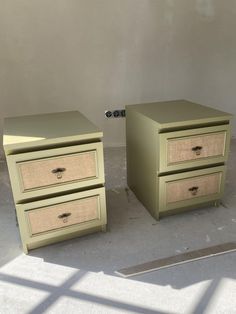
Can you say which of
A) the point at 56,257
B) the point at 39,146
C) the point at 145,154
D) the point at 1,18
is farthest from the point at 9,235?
the point at 1,18

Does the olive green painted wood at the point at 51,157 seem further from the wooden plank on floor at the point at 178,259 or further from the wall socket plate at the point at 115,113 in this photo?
the wall socket plate at the point at 115,113

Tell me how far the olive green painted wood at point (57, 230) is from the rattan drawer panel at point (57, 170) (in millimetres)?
82

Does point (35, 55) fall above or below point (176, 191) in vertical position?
above

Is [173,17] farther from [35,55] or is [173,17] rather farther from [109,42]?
[35,55]

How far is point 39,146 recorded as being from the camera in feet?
3.87

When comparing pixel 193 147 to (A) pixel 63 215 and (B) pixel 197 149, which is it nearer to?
(B) pixel 197 149

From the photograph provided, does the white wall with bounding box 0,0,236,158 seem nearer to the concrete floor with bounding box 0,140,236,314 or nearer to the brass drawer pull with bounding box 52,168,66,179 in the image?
the concrete floor with bounding box 0,140,236,314

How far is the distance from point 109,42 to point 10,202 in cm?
152

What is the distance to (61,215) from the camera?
1.32m

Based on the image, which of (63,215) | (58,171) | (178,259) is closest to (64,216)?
(63,215)

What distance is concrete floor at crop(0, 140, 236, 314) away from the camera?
3.44 ft

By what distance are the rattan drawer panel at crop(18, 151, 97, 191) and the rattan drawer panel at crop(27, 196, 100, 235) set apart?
0.12 m

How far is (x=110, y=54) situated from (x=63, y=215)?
1.60 m

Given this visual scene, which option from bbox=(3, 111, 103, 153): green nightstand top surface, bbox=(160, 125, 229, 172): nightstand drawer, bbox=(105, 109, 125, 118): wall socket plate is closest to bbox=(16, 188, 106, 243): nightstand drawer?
bbox=(3, 111, 103, 153): green nightstand top surface
